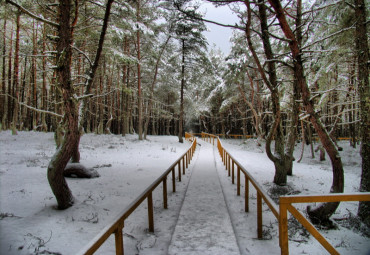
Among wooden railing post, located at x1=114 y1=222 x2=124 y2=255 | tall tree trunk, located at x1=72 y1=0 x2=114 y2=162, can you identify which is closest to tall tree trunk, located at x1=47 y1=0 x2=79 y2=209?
tall tree trunk, located at x1=72 y1=0 x2=114 y2=162

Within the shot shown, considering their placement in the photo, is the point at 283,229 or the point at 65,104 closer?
the point at 283,229

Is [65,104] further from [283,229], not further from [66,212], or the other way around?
[283,229]

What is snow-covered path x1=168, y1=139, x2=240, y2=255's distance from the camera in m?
3.01

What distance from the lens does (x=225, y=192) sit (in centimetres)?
587

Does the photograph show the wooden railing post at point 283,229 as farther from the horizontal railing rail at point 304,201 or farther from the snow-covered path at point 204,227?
the snow-covered path at point 204,227

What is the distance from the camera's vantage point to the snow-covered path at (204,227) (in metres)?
3.01

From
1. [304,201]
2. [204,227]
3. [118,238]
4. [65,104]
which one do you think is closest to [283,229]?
[304,201]

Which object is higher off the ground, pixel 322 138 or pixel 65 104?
pixel 65 104

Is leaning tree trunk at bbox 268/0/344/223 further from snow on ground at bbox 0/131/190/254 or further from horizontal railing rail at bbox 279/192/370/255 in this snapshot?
Answer: snow on ground at bbox 0/131/190/254

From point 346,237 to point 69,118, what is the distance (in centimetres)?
621

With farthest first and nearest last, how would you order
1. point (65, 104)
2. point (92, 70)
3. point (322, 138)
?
point (92, 70), point (322, 138), point (65, 104)

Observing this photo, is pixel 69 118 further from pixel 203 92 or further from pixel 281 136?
pixel 203 92

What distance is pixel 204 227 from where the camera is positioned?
368 centimetres

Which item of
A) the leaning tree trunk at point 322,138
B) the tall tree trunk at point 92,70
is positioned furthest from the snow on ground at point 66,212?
the leaning tree trunk at point 322,138
